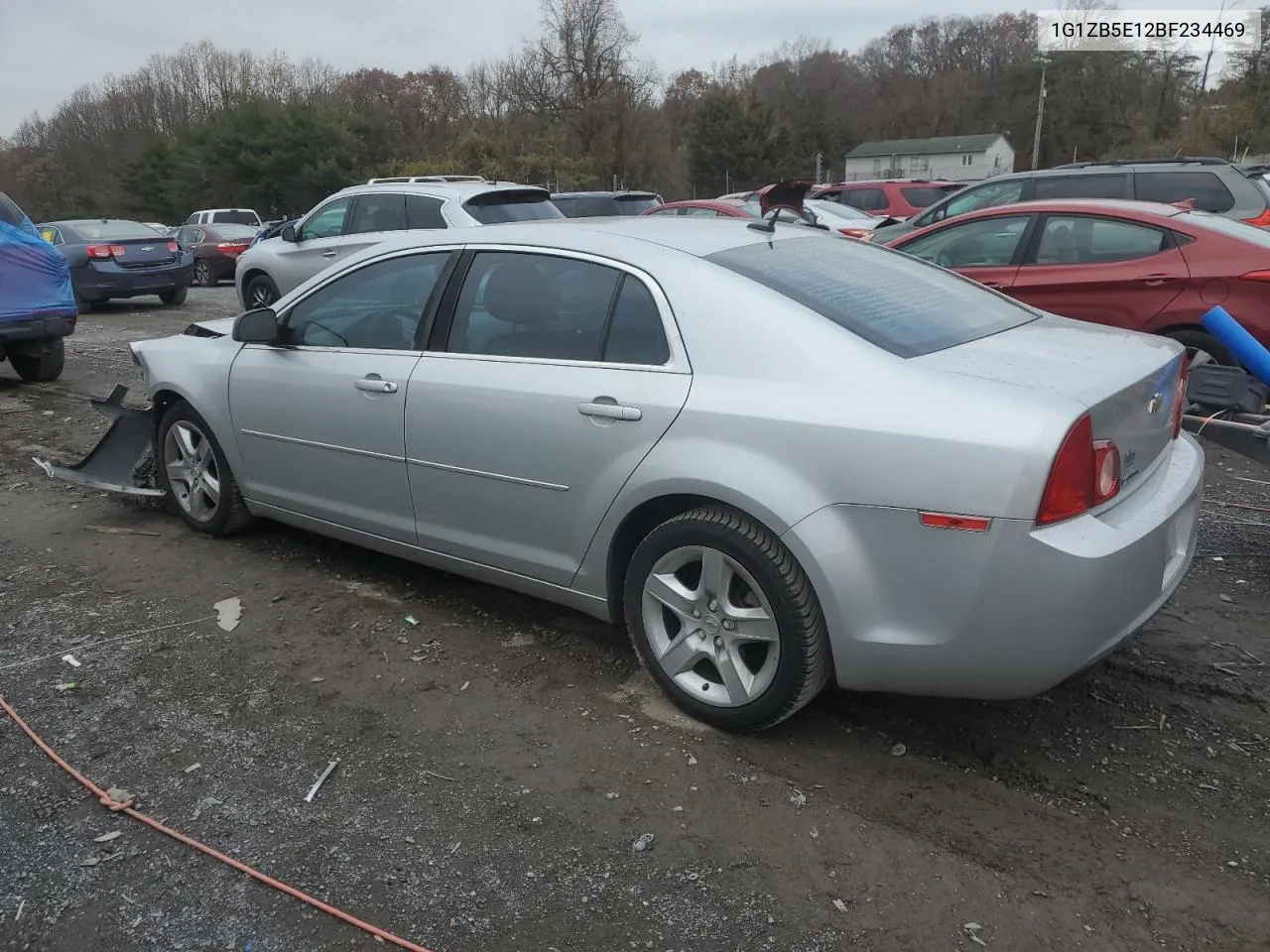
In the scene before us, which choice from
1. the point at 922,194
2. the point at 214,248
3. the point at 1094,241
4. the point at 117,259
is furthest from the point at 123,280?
the point at 922,194

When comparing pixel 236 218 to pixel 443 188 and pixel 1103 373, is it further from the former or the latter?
pixel 1103 373

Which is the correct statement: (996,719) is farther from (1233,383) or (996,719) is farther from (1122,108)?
(1122,108)

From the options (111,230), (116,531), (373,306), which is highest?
(373,306)

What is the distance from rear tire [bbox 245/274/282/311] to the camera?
12.2 metres

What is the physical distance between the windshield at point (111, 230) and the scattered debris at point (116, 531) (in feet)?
36.6

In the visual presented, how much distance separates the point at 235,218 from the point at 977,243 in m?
24.4

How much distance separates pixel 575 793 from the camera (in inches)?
114

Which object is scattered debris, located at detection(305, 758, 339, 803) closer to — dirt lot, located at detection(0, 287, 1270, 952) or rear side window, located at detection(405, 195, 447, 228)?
dirt lot, located at detection(0, 287, 1270, 952)

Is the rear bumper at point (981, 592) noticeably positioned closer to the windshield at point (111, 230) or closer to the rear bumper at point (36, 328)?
the rear bumper at point (36, 328)

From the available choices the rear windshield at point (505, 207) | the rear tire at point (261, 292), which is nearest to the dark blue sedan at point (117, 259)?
the rear tire at point (261, 292)

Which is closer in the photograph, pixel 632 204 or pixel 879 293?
pixel 879 293

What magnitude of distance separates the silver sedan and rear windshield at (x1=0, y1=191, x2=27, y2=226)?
19.5 feet

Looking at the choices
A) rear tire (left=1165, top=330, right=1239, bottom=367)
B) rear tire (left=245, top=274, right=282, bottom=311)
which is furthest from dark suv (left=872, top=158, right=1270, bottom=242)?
rear tire (left=245, top=274, right=282, bottom=311)

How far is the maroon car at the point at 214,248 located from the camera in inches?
807
